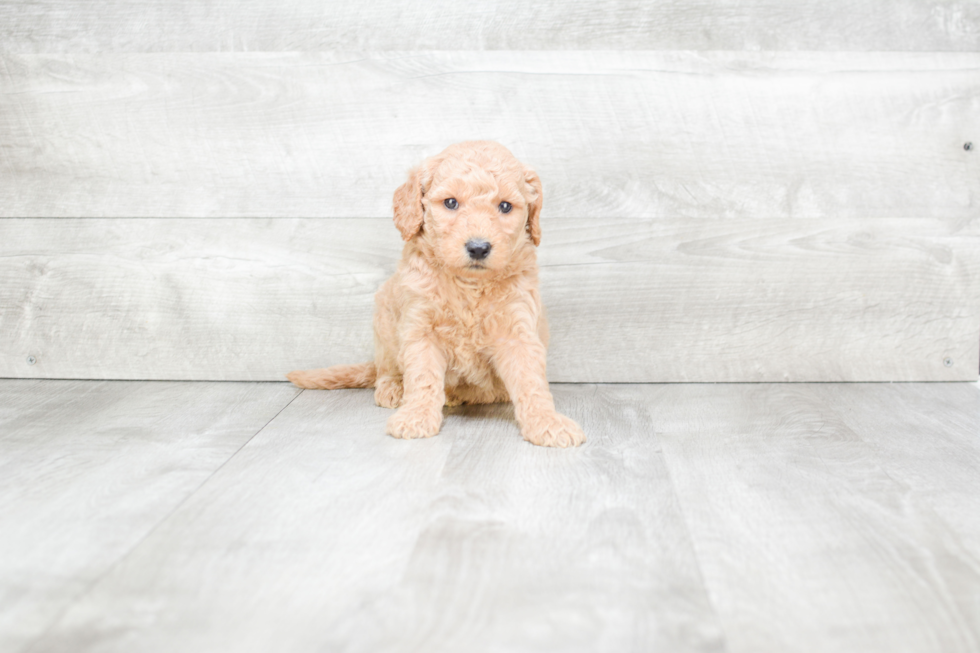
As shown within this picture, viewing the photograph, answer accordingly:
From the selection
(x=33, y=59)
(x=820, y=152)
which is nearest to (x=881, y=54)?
(x=820, y=152)

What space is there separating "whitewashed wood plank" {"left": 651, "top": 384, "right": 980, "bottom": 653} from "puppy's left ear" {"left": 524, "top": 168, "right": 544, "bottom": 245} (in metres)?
0.60

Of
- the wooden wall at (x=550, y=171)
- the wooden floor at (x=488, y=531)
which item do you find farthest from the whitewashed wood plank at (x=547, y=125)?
the wooden floor at (x=488, y=531)

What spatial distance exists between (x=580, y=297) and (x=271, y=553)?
1.42 meters

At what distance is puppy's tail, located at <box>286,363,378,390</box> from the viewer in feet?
7.95

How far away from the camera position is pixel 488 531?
142cm

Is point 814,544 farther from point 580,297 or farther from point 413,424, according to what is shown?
point 580,297

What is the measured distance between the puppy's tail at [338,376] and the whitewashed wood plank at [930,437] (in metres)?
1.36

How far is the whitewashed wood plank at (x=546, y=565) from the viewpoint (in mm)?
1104

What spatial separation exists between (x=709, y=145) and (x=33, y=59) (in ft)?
6.89

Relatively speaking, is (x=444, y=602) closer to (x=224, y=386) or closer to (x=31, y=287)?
(x=224, y=386)

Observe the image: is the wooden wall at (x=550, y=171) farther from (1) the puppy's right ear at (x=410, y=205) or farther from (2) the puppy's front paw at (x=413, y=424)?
(2) the puppy's front paw at (x=413, y=424)

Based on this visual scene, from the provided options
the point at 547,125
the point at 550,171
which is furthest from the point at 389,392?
the point at 547,125

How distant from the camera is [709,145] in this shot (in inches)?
96.0

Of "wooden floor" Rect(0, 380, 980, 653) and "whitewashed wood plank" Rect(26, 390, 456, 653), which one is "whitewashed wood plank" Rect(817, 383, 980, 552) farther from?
"whitewashed wood plank" Rect(26, 390, 456, 653)
